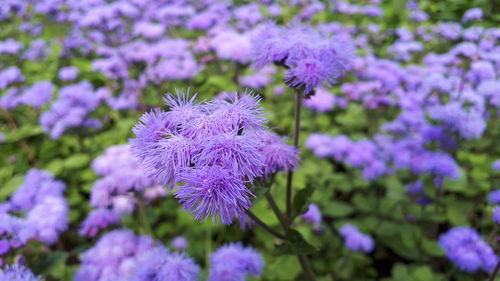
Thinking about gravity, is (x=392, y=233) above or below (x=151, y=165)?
below

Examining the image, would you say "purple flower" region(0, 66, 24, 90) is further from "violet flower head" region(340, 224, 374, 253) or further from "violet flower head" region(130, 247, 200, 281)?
"violet flower head" region(340, 224, 374, 253)

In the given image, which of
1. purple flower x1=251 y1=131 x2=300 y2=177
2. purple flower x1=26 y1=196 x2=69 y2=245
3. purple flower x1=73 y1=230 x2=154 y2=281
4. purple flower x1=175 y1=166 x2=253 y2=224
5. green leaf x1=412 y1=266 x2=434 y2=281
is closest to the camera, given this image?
purple flower x1=175 y1=166 x2=253 y2=224

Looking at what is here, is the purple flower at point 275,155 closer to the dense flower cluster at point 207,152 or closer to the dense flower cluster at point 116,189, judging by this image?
the dense flower cluster at point 207,152

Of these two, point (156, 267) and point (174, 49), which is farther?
point (174, 49)

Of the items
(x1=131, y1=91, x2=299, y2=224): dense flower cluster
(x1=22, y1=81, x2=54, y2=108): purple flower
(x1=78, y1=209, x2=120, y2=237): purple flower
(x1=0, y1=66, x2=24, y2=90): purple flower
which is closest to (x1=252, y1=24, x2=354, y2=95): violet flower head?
(x1=131, y1=91, x2=299, y2=224): dense flower cluster

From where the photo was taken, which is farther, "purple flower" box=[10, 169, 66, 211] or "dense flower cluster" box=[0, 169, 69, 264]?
"purple flower" box=[10, 169, 66, 211]

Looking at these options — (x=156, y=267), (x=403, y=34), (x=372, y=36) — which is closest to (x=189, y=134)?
(x=156, y=267)

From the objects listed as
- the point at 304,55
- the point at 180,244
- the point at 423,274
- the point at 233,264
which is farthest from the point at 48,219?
the point at 423,274

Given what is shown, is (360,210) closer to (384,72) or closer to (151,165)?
(384,72)
